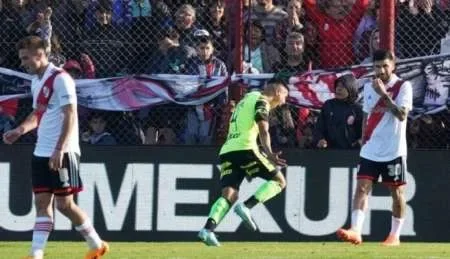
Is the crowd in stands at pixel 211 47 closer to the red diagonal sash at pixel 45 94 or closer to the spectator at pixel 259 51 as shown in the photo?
the spectator at pixel 259 51

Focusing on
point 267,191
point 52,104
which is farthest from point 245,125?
point 52,104

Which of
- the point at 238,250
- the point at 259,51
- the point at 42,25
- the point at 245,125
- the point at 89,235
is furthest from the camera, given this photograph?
the point at 259,51

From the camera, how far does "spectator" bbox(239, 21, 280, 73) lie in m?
16.1

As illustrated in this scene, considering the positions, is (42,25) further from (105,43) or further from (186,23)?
(186,23)

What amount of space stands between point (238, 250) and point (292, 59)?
344cm

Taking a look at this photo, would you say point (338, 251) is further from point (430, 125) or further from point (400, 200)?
point (430, 125)

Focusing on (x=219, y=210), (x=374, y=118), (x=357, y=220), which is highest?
(x=374, y=118)

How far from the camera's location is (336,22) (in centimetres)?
1603

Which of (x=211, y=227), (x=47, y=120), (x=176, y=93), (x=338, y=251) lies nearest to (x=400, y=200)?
(x=338, y=251)

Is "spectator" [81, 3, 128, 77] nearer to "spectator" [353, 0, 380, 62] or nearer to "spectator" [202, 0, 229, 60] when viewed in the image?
"spectator" [202, 0, 229, 60]

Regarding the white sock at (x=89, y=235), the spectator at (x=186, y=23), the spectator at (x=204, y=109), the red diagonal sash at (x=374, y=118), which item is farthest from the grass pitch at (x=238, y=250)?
the spectator at (x=186, y=23)

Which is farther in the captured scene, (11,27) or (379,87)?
(11,27)

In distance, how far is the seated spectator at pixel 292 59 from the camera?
52.2 feet

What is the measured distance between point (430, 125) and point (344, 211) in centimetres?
156
